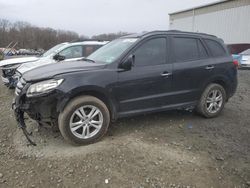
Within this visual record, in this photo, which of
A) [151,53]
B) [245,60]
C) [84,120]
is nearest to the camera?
[84,120]

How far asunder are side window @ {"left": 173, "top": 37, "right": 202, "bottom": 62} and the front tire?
71.9 inches

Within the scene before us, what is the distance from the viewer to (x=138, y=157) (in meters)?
3.68

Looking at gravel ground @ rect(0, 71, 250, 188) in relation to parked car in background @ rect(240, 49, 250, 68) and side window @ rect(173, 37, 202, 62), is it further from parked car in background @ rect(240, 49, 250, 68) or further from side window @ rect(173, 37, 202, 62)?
parked car in background @ rect(240, 49, 250, 68)

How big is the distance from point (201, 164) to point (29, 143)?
2.66m

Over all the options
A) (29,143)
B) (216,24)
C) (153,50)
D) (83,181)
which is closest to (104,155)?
(83,181)

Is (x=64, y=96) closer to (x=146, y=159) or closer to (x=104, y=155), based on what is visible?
(x=104, y=155)

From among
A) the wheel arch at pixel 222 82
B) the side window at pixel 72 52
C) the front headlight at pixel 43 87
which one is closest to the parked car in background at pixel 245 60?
the wheel arch at pixel 222 82

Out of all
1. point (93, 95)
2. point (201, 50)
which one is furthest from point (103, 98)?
point (201, 50)

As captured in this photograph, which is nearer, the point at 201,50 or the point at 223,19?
the point at 201,50

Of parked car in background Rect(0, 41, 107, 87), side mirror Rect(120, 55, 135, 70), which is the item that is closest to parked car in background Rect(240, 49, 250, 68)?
parked car in background Rect(0, 41, 107, 87)

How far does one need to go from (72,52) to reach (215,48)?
4777 mm

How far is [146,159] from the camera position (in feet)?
12.0

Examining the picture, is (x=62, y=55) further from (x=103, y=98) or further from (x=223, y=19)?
(x=223, y=19)

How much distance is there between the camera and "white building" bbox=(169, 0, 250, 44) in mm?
25328
